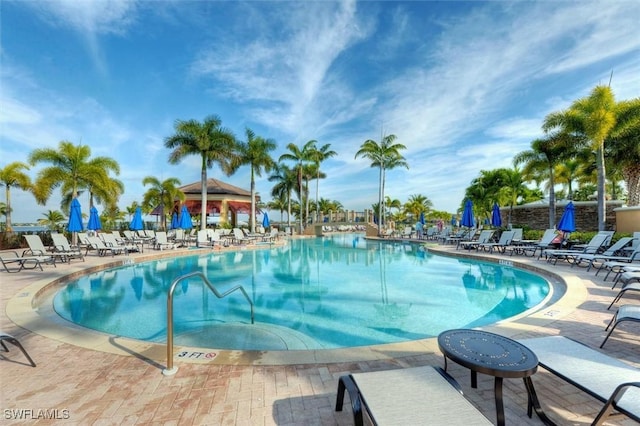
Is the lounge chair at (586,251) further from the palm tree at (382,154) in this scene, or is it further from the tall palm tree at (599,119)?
the palm tree at (382,154)

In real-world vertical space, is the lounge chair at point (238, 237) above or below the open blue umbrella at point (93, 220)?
below

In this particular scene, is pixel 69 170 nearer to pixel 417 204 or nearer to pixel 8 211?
pixel 8 211

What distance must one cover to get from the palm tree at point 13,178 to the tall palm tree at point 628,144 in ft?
114

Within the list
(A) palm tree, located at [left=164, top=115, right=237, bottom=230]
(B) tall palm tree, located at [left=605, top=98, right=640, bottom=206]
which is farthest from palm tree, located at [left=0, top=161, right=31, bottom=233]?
(B) tall palm tree, located at [left=605, top=98, right=640, bottom=206]

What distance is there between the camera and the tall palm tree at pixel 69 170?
1700cm

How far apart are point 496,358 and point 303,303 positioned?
548cm

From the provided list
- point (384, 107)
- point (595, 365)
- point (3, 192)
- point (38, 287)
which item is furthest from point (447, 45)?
point (3, 192)

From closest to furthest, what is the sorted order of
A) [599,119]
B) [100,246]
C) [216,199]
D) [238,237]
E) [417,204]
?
[100,246]
[599,119]
[238,237]
[216,199]
[417,204]

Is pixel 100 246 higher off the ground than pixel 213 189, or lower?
lower

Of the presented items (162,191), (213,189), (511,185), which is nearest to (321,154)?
(213,189)

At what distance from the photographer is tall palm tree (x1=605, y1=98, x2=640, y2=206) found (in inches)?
560

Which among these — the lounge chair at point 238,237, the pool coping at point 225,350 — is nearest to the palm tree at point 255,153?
the lounge chair at point 238,237

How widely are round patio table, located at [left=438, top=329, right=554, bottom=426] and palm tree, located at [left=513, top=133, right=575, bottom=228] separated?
19848 millimetres

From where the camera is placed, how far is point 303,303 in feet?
24.0
